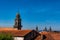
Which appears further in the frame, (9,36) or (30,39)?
(30,39)

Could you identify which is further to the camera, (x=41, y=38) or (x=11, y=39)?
(x=41, y=38)

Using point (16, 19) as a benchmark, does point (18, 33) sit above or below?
below

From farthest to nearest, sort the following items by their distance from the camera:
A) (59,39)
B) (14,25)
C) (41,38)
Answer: (14,25)
(59,39)
(41,38)

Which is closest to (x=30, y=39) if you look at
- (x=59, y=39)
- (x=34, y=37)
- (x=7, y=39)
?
(x=34, y=37)

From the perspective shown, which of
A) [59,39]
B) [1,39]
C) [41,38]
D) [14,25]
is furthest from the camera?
[14,25]

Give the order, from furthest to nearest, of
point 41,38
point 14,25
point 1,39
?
1. point 14,25
2. point 41,38
3. point 1,39

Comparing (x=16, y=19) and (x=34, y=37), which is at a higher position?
(x=16, y=19)

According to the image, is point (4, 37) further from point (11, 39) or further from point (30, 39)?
point (30, 39)

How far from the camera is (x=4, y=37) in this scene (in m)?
47.9

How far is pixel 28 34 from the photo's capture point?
62219mm

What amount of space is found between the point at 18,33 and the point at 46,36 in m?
7.81

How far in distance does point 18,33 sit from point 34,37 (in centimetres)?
464

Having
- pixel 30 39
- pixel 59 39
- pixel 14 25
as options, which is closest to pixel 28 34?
pixel 30 39

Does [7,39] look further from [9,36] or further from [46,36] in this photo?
[46,36]
